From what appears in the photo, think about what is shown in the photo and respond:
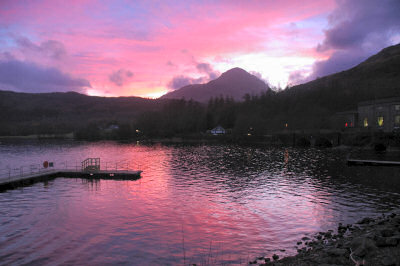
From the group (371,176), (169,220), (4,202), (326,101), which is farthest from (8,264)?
(326,101)

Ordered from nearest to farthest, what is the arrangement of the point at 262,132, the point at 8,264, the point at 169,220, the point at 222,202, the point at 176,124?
the point at 8,264
the point at 169,220
the point at 222,202
the point at 262,132
the point at 176,124

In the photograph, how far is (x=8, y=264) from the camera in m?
15.7

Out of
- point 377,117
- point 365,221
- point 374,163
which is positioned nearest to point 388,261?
point 365,221

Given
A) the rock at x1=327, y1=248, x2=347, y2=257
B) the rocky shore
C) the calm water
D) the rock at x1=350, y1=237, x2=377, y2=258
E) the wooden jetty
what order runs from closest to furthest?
the rocky shore
the rock at x1=350, y1=237, x2=377, y2=258
the rock at x1=327, y1=248, x2=347, y2=257
the calm water
the wooden jetty

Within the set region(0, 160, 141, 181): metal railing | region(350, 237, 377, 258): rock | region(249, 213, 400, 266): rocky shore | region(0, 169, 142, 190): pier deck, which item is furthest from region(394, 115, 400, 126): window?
region(350, 237, 377, 258): rock

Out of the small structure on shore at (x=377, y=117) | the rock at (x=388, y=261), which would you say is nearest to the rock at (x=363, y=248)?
the rock at (x=388, y=261)

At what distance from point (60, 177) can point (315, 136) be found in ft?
308

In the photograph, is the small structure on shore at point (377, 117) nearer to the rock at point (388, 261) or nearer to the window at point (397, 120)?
the window at point (397, 120)

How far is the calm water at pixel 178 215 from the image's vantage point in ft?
57.0

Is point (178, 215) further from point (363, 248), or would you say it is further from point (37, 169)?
point (37, 169)

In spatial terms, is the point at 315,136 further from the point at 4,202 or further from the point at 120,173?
the point at 4,202

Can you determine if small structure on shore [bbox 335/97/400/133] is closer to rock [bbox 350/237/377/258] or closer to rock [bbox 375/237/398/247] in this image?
rock [bbox 375/237/398/247]

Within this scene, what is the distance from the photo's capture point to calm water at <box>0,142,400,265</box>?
1736 centimetres

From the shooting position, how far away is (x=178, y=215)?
2472 cm
